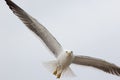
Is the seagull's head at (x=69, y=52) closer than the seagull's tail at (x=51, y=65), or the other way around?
the seagull's head at (x=69, y=52)

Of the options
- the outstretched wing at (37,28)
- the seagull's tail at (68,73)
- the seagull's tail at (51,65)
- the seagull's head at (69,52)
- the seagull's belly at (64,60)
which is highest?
the outstretched wing at (37,28)

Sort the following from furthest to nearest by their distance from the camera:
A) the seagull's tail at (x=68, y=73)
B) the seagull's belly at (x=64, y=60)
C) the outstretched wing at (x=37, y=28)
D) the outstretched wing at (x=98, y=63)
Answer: the outstretched wing at (x=98, y=63) → the outstretched wing at (x=37, y=28) → the seagull's tail at (x=68, y=73) → the seagull's belly at (x=64, y=60)

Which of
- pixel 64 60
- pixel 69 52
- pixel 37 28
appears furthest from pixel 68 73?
pixel 37 28

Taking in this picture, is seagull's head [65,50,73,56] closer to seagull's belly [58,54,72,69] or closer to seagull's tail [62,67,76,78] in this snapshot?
seagull's belly [58,54,72,69]

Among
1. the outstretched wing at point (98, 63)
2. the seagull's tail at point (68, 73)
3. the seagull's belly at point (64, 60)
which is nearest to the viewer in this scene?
the seagull's belly at point (64, 60)

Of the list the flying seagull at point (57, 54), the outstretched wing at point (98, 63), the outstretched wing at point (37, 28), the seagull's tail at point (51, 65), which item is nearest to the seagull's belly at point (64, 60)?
the flying seagull at point (57, 54)

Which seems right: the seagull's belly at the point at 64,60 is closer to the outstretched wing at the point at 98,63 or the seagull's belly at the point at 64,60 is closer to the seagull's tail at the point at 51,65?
the seagull's tail at the point at 51,65

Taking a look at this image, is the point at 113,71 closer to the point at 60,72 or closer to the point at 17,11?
the point at 60,72

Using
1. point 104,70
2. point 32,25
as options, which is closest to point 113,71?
point 104,70
